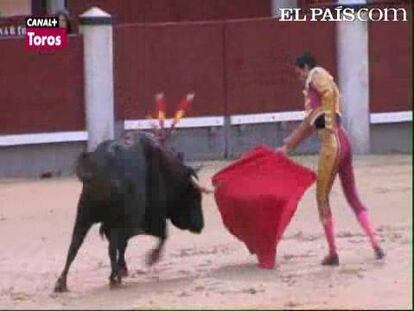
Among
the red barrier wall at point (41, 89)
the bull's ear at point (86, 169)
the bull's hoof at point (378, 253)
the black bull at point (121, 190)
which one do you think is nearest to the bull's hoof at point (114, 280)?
the black bull at point (121, 190)

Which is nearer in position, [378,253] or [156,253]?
[378,253]

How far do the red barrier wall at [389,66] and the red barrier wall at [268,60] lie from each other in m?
0.48

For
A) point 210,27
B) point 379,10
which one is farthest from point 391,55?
point 210,27

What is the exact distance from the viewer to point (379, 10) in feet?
57.1

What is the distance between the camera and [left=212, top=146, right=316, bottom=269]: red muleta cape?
9781mm

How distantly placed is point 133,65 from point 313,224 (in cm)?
547

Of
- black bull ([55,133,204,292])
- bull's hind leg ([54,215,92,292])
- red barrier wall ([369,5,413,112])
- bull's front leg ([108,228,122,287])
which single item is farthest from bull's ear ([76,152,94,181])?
red barrier wall ([369,5,413,112])

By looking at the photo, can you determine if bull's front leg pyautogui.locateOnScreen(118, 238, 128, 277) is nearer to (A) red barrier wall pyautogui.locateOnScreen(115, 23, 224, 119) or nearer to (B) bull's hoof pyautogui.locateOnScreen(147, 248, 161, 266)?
(B) bull's hoof pyautogui.locateOnScreen(147, 248, 161, 266)

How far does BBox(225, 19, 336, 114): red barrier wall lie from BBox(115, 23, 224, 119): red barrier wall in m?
0.17

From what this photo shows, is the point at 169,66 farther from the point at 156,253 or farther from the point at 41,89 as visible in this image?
the point at 156,253

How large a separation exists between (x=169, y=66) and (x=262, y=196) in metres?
7.38

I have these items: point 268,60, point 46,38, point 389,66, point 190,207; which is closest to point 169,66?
point 268,60

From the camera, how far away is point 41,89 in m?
16.6

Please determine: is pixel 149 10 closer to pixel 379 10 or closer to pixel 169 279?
pixel 379 10
